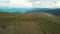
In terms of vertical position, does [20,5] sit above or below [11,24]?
above

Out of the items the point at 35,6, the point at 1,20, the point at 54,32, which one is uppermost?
the point at 35,6

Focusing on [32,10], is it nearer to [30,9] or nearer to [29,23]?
[30,9]

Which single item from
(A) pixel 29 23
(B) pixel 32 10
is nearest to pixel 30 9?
(B) pixel 32 10

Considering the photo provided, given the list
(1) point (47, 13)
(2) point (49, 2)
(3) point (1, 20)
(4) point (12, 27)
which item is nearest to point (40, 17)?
(1) point (47, 13)

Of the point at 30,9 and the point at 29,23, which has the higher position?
the point at 30,9

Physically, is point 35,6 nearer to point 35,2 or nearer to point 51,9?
point 35,2

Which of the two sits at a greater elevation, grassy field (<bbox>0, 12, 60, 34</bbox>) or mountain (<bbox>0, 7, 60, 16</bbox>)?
mountain (<bbox>0, 7, 60, 16</bbox>)

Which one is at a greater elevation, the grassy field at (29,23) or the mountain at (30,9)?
the mountain at (30,9)
